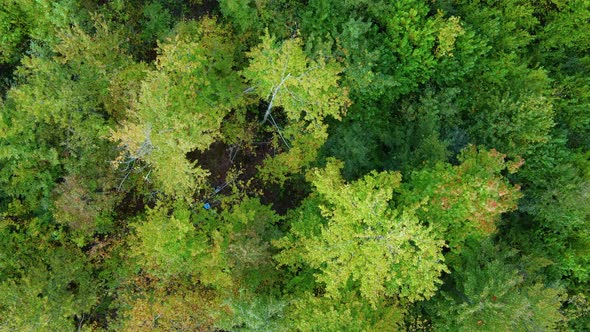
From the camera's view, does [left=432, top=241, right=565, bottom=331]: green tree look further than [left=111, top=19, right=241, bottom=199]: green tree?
Yes

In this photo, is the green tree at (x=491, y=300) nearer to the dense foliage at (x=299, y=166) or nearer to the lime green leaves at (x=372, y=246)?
the dense foliage at (x=299, y=166)

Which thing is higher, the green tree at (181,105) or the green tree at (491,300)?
the green tree at (181,105)

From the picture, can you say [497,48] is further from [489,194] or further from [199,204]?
[199,204]

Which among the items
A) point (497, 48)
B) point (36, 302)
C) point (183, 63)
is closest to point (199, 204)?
point (183, 63)

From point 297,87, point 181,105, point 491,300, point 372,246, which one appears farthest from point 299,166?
point 491,300

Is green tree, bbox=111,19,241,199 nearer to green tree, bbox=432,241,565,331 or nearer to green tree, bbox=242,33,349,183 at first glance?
green tree, bbox=242,33,349,183

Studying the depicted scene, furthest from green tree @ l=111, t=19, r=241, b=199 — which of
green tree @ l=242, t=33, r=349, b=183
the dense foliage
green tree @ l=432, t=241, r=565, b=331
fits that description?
green tree @ l=432, t=241, r=565, b=331

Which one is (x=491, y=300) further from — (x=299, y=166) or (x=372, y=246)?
(x=299, y=166)

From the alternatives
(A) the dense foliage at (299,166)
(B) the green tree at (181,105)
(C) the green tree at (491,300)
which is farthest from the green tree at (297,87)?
(C) the green tree at (491,300)
